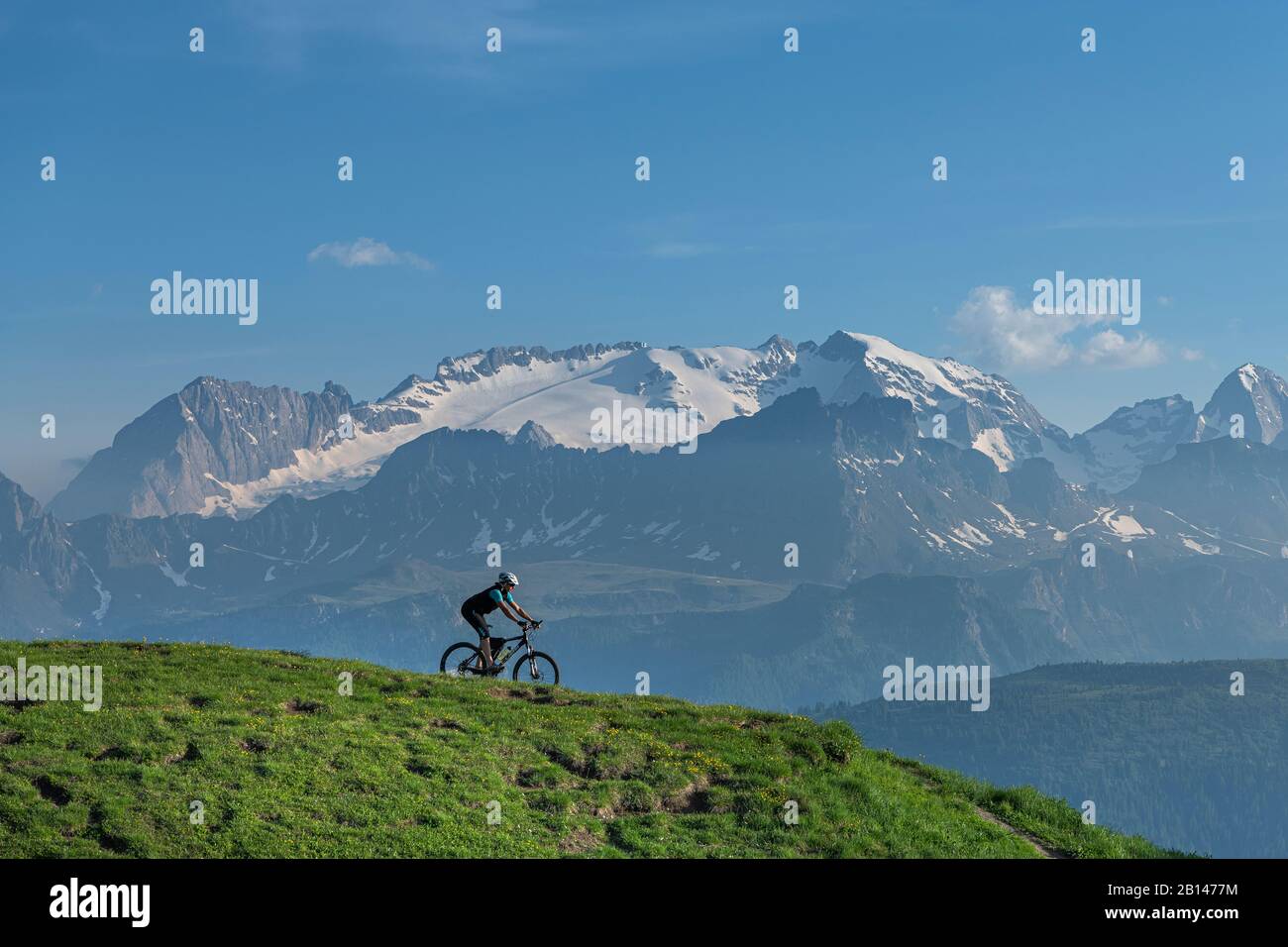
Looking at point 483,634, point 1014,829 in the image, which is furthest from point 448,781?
point 1014,829

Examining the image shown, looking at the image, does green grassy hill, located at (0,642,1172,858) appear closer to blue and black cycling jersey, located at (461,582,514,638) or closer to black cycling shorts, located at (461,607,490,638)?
blue and black cycling jersey, located at (461,582,514,638)

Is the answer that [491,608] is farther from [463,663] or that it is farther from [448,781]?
[448,781]

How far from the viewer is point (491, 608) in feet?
147

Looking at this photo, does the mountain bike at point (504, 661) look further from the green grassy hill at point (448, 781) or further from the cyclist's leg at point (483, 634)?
the green grassy hill at point (448, 781)

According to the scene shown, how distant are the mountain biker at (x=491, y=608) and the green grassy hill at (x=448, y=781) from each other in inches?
148

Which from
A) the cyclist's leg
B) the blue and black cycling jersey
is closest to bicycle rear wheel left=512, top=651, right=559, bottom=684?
the cyclist's leg

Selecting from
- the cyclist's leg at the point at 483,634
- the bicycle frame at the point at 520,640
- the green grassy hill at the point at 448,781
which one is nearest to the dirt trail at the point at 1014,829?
the green grassy hill at the point at 448,781

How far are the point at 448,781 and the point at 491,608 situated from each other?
11664 mm

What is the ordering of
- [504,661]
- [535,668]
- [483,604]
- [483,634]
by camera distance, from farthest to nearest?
[535,668] → [504,661] → [483,634] → [483,604]

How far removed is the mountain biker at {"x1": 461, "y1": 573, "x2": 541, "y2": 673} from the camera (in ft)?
149

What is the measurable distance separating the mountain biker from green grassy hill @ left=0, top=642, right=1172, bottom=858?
148 inches
